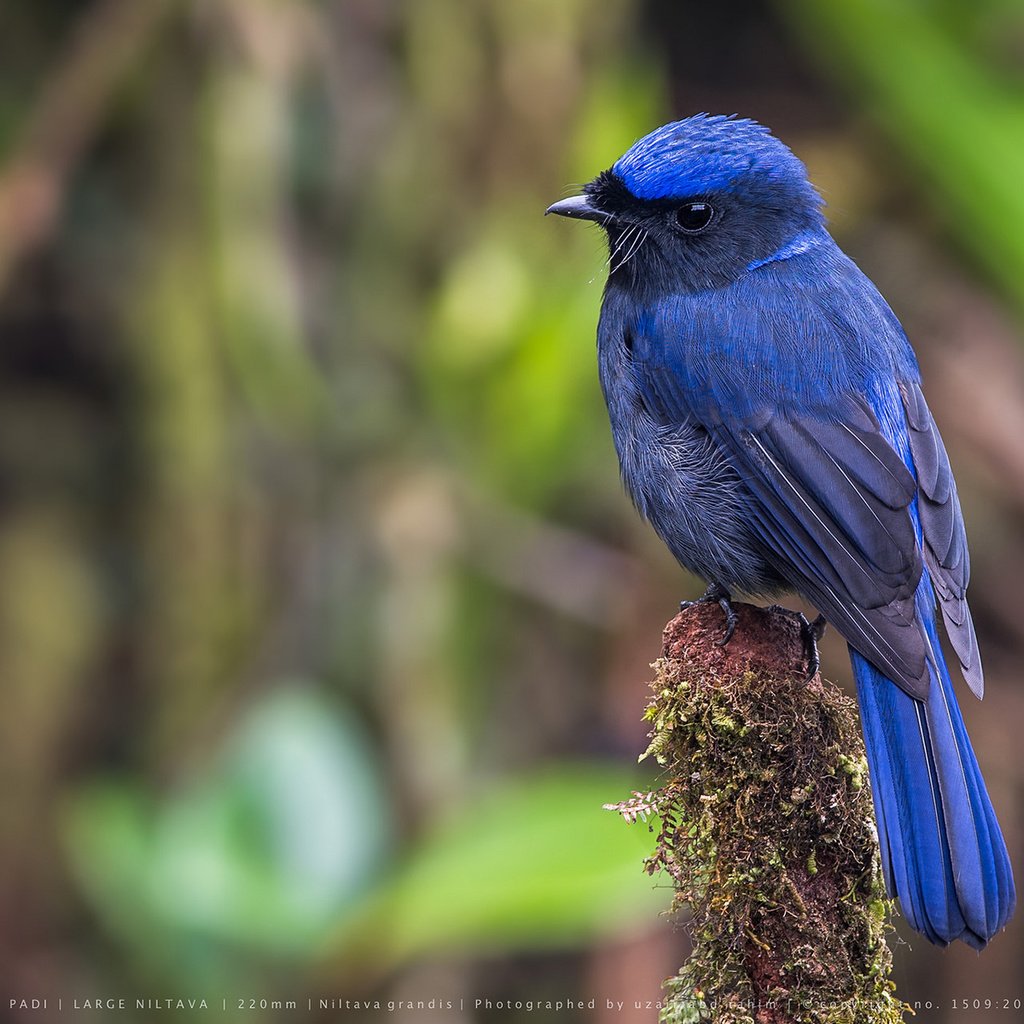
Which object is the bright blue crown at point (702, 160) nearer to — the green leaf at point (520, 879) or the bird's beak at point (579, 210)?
the bird's beak at point (579, 210)

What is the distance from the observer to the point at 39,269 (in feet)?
18.1

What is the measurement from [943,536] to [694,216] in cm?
93

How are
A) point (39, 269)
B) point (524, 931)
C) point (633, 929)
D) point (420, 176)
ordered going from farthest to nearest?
1. point (39, 269)
2. point (420, 176)
3. point (633, 929)
4. point (524, 931)

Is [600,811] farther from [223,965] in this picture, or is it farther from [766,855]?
[766,855]

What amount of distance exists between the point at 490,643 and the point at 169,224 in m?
1.84

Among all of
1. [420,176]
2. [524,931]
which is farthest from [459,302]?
[524,931]

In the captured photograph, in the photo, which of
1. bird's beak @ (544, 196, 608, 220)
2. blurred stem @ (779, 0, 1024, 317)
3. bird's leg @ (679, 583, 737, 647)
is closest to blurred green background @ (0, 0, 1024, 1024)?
blurred stem @ (779, 0, 1024, 317)

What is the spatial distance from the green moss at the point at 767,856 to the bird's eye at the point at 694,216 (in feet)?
4.33

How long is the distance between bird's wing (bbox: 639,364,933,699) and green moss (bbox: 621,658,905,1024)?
1.12ft

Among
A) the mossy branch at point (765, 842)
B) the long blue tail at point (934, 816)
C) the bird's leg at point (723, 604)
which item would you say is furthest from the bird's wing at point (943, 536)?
the mossy branch at point (765, 842)

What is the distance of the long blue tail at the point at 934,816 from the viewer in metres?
2.15

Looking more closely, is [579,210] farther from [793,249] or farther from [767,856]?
[767,856]

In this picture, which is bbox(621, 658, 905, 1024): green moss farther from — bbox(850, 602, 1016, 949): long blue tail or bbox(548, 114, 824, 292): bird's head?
bbox(548, 114, 824, 292): bird's head

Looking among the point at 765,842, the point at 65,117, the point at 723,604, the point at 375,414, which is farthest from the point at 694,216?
the point at 65,117
